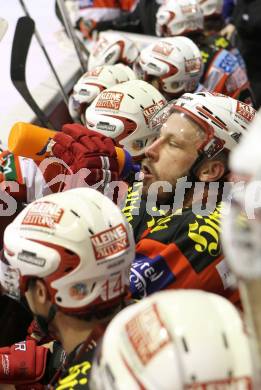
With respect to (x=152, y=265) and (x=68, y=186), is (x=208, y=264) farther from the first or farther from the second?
(x=68, y=186)

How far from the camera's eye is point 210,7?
4109 millimetres

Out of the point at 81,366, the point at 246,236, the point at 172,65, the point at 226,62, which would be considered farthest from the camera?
the point at 226,62

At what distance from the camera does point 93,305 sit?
4.85ft

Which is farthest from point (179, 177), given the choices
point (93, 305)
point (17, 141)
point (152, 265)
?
point (93, 305)

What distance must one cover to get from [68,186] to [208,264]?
0.52 m

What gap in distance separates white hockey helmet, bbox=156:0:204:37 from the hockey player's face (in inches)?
68.1

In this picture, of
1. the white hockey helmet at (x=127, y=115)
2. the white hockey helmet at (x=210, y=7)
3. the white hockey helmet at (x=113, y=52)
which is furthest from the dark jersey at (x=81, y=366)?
the white hockey helmet at (x=210, y=7)

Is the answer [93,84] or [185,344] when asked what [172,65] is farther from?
[185,344]

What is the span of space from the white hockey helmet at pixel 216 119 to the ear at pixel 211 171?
0.03m

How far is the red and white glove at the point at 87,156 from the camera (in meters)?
1.96

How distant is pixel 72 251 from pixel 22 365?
17.4 inches

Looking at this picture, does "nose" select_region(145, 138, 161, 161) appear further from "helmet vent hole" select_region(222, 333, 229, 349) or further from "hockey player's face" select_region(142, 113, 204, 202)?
"helmet vent hole" select_region(222, 333, 229, 349)

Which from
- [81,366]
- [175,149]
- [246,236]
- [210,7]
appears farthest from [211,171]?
[210,7]

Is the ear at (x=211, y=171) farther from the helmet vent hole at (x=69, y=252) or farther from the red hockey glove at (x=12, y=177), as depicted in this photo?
the helmet vent hole at (x=69, y=252)
